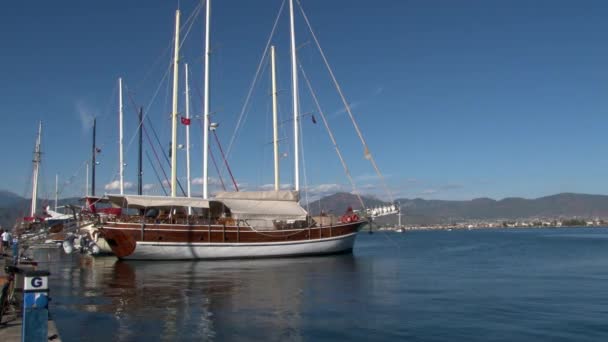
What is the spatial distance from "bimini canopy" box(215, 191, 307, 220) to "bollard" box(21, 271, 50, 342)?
30.0 metres

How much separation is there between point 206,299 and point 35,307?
33.8ft

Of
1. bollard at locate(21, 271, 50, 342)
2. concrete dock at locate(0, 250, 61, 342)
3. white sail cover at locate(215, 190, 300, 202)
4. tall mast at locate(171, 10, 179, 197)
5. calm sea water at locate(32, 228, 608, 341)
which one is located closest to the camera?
bollard at locate(21, 271, 50, 342)

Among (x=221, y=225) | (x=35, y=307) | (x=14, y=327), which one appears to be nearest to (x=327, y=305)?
(x=14, y=327)

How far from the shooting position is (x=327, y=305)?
17125 millimetres

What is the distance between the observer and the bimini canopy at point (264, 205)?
38469mm

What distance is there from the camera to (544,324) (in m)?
14.4

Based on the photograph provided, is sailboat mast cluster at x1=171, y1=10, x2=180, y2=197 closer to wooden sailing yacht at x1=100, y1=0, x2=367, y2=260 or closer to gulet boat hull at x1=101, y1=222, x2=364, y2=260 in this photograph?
wooden sailing yacht at x1=100, y1=0, x2=367, y2=260

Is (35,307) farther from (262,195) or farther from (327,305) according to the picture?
(262,195)

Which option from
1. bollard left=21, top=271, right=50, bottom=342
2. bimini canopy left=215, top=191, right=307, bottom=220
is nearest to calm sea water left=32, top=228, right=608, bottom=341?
bollard left=21, top=271, right=50, bottom=342

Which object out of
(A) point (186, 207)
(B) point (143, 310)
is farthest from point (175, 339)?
(A) point (186, 207)

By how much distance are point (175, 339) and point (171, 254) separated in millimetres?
24787

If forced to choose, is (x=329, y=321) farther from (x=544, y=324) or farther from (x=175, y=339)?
(x=544, y=324)

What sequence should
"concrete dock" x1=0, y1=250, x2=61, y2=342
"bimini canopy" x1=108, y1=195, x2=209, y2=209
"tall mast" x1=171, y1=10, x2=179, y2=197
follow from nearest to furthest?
1. "concrete dock" x1=0, y1=250, x2=61, y2=342
2. "bimini canopy" x1=108, y1=195, x2=209, y2=209
3. "tall mast" x1=171, y1=10, x2=179, y2=197

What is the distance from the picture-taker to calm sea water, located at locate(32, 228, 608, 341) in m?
13.0
